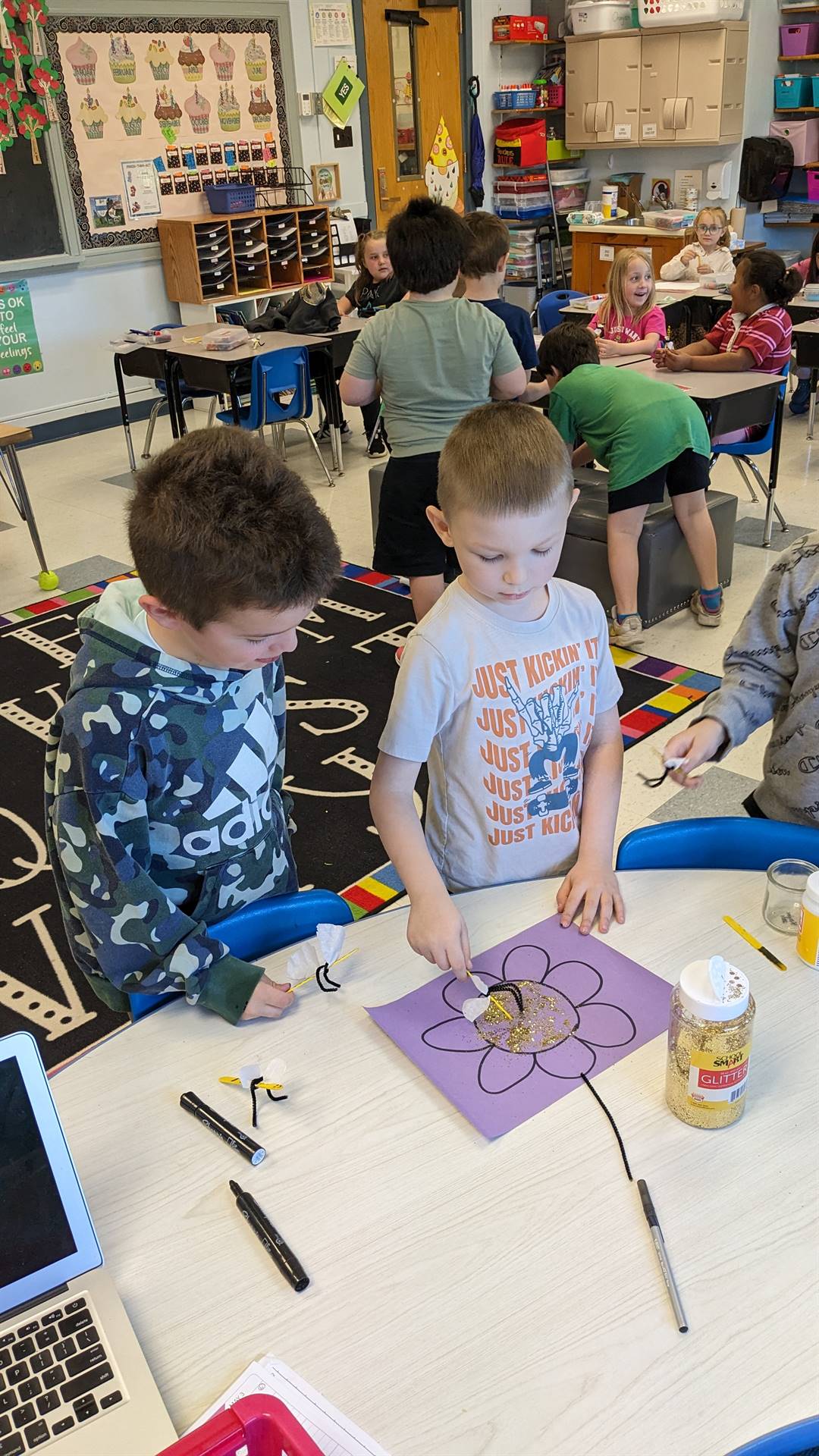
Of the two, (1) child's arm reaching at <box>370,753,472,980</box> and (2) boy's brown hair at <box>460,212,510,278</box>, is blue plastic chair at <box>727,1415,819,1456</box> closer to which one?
(1) child's arm reaching at <box>370,753,472,980</box>

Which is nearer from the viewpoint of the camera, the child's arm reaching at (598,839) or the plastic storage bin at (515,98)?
the child's arm reaching at (598,839)

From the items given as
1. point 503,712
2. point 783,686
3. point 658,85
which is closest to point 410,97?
point 658,85

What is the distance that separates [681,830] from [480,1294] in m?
0.62

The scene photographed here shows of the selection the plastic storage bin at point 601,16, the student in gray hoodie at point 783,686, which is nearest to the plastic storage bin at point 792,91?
the plastic storage bin at point 601,16

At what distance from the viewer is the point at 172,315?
6.74m

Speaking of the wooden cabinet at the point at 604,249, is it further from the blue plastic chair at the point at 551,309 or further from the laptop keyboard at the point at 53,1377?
the laptop keyboard at the point at 53,1377

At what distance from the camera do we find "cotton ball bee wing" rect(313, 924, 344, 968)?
44.0 inches

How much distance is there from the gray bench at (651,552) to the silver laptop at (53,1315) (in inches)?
114

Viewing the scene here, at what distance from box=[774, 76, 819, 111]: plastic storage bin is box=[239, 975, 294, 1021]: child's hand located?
8389mm

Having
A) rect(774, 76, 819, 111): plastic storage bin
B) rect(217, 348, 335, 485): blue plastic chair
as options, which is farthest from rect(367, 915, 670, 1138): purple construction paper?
rect(774, 76, 819, 111): plastic storage bin

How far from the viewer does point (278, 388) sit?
4848 millimetres

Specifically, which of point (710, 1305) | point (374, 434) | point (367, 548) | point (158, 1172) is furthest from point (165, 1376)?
point (374, 434)

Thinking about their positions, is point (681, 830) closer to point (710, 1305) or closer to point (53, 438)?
point (710, 1305)

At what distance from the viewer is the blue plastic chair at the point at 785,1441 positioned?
714 millimetres
